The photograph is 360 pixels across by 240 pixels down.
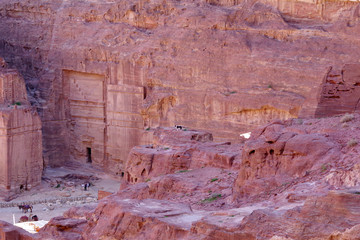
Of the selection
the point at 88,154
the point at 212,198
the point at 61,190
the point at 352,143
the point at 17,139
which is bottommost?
the point at 61,190

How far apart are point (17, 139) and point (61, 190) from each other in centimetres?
292

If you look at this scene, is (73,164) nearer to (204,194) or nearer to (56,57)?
(56,57)

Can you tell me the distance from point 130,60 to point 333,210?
24188 millimetres

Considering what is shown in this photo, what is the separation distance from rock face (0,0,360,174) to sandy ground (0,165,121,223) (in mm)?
699

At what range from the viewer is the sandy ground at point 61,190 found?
29.5 meters

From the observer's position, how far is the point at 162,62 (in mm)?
32781

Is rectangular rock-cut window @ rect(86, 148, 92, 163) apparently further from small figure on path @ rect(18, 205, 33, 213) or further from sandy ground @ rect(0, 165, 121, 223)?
small figure on path @ rect(18, 205, 33, 213)

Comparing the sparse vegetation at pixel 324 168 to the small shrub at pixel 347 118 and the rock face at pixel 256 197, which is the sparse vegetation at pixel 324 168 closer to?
the rock face at pixel 256 197

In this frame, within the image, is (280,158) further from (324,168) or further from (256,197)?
(324,168)

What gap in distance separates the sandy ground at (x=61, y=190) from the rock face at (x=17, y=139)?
616mm

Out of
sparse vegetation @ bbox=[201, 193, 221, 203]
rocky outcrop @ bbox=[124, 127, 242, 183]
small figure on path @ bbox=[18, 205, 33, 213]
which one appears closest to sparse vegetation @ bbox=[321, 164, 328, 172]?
sparse vegetation @ bbox=[201, 193, 221, 203]

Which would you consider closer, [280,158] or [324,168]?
[324,168]

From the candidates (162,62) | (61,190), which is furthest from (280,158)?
(61,190)

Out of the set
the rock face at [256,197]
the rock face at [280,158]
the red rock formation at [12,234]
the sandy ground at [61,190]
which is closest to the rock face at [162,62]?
the sandy ground at [61,190]
